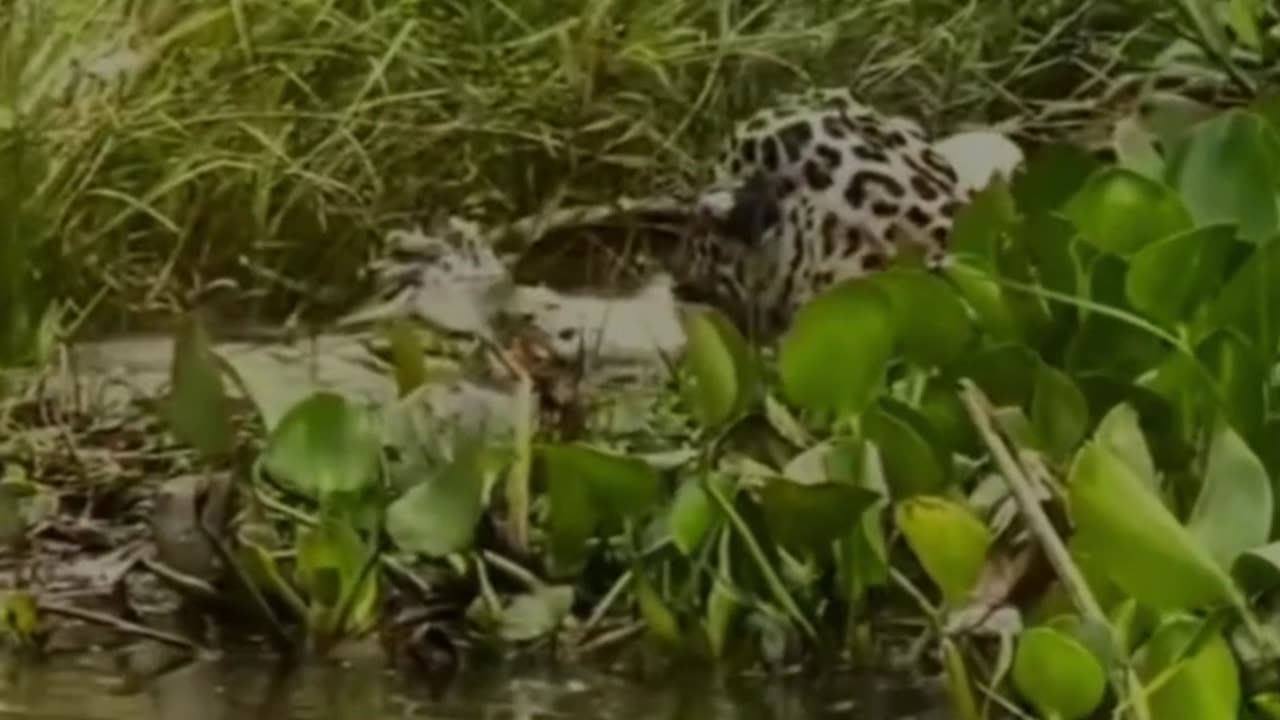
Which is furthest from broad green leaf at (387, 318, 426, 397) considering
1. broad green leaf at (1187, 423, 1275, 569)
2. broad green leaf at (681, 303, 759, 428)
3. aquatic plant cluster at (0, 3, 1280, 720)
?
broad green leaf at (1187, 423, 1275, 569)

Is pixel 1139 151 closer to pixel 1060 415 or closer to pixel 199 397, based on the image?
pixel 1060 415

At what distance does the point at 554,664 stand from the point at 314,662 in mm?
136

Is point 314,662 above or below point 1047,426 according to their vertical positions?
below

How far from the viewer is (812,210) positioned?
2801 millimetres

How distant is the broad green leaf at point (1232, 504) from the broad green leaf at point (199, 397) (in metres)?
0.69

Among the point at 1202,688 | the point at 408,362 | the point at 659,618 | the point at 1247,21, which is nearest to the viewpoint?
the point at 1202,688

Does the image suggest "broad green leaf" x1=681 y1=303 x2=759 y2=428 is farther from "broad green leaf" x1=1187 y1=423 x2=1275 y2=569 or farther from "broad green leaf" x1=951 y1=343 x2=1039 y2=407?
"broad green leaf" x1=1187 y1=423 x2=1275 y2=569

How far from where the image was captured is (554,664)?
1.85 meters

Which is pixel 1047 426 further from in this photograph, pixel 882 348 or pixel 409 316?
pixel 409 316

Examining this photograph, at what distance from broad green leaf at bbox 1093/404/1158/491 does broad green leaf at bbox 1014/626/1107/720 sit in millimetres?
113

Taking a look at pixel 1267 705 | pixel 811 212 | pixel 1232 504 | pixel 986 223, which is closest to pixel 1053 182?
pixel 986 223

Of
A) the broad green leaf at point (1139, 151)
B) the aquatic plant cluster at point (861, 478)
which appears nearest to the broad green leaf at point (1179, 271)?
the aquatic plant cluster at point (861, 478)

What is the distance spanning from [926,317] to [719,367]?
5.0 inches

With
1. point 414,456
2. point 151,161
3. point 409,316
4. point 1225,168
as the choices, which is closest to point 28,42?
point 151,161
